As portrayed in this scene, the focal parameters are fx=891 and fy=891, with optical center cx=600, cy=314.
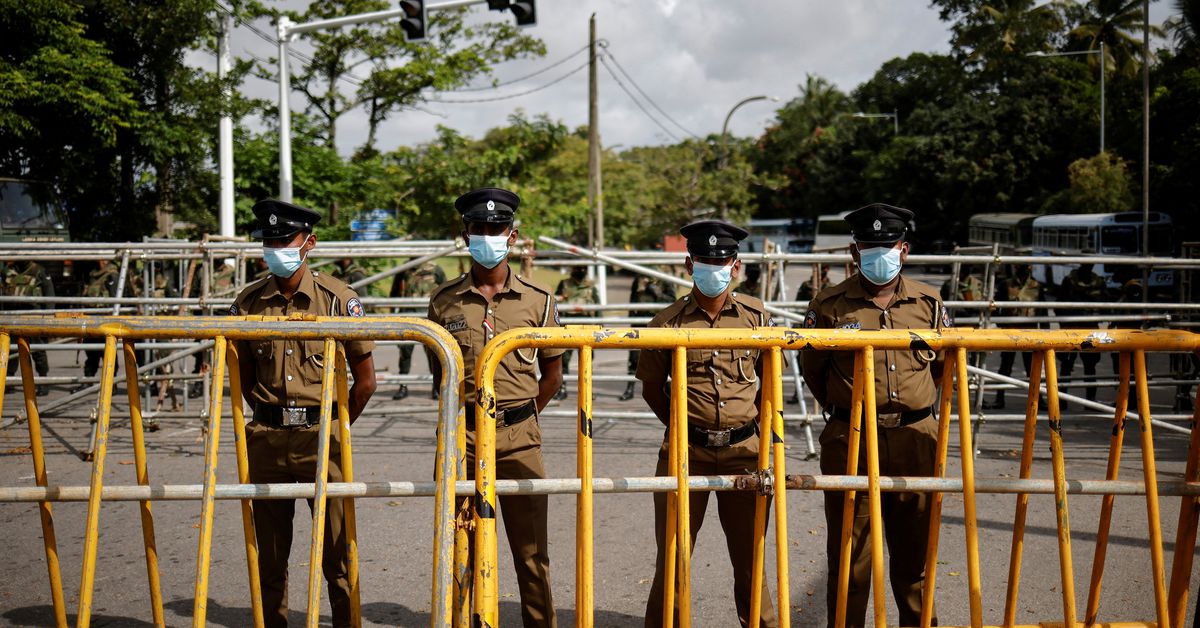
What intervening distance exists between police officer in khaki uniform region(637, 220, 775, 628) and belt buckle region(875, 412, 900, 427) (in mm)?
540

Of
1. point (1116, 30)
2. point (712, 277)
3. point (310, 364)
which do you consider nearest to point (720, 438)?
point (712, 277)

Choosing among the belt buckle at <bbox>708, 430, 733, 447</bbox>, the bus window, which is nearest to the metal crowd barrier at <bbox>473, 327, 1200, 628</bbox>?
the belt buckle at <bbox>708, 430, 733, 447</bbox>

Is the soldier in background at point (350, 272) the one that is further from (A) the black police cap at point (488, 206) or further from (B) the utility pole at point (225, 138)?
(A) the black police cap at point (488, 206)

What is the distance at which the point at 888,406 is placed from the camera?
3.84 meters

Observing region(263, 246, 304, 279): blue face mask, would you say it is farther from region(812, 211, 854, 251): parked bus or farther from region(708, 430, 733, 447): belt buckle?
region(812, 211, 854, 251): parked bus

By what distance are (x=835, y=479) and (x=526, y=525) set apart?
4.55ft

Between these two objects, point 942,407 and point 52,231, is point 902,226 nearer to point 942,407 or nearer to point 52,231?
point 942,407

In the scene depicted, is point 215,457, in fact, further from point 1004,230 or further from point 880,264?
point 1004,230

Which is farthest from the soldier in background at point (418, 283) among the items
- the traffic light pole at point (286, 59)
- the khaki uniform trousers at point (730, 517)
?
the khaki uniform trousers at point (730, 517)

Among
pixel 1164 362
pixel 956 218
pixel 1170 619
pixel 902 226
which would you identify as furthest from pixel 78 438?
pixel 956 218

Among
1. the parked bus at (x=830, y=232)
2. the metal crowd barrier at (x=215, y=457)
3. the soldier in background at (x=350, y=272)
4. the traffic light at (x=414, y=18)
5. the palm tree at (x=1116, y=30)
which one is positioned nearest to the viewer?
the metal crowd barrier at (x=215, y=457)

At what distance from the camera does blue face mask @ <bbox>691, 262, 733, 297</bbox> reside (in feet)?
13.2

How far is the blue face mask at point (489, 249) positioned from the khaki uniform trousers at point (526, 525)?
2.47ft

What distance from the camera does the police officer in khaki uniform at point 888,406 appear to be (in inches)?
150
